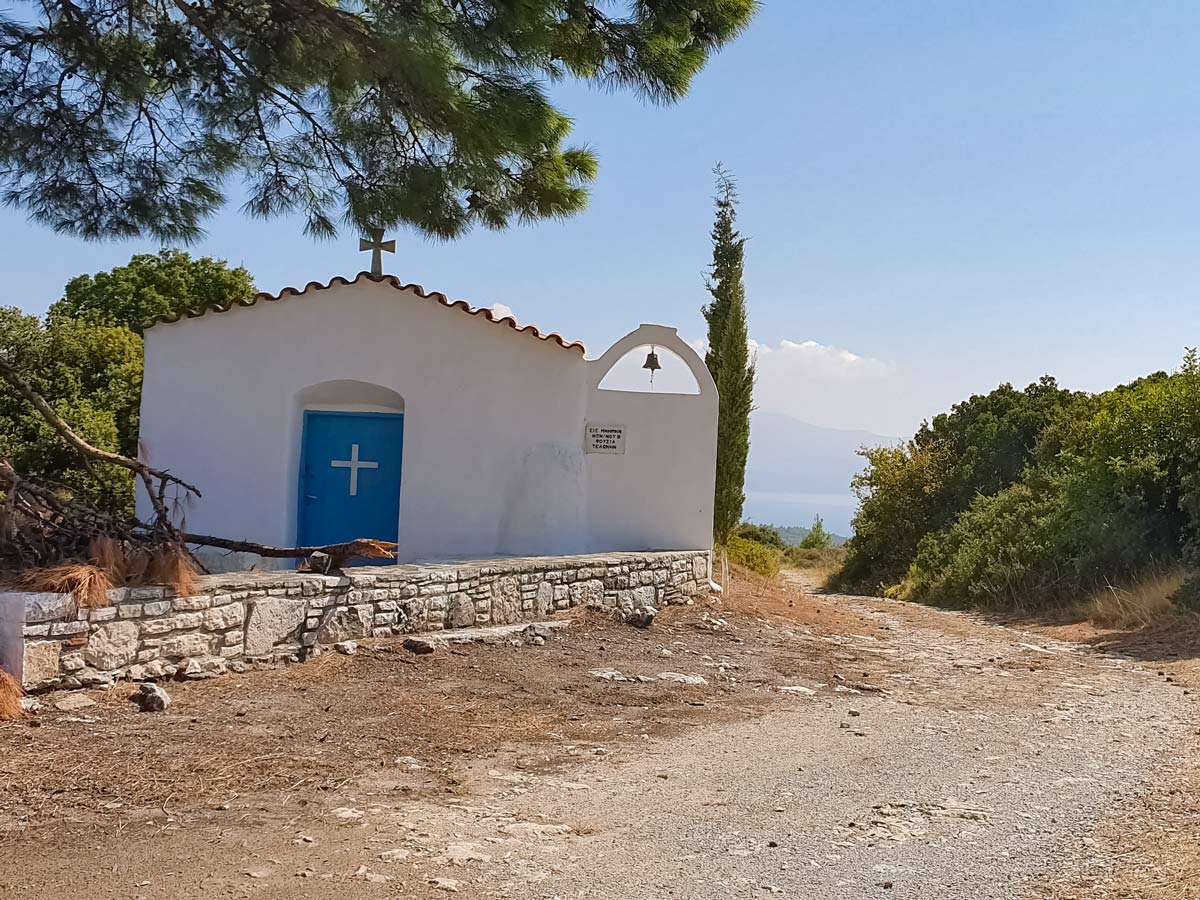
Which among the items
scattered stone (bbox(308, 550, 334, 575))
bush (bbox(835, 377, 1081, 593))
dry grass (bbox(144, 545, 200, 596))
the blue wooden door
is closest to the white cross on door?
the blue wooden door

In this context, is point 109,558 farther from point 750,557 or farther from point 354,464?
point 750,557

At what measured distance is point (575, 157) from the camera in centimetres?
824

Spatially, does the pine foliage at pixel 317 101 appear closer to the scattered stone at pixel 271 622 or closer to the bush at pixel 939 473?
the scattered stone at pixel 271 622

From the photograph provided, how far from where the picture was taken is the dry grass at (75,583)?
18.4ft

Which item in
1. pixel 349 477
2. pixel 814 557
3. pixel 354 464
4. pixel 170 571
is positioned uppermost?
pixel 354 464

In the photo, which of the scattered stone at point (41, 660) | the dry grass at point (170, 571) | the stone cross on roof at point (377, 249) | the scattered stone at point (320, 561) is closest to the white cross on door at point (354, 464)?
the stone cross on roof at point (377, 249)

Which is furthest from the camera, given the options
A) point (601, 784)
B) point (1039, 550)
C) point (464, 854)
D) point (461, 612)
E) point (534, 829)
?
point (1039, 550)

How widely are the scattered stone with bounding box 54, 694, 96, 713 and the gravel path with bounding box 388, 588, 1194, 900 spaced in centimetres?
228

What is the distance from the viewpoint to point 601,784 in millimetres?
4785

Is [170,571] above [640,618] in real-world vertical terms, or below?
above

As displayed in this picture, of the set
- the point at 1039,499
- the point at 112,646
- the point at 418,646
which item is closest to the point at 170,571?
the point at 112,646

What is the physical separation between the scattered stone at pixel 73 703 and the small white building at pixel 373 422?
431 centimetres

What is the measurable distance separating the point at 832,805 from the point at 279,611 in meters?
3.95

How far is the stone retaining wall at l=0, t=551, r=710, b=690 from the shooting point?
221 inches
